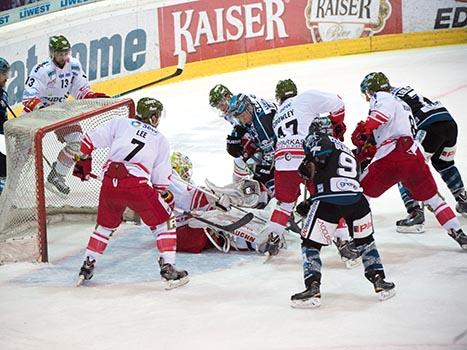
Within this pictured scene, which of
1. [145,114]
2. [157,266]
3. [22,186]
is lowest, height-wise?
[157,266]

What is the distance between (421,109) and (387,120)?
771 millimetres

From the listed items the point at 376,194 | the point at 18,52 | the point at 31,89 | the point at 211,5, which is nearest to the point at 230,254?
the point at 376,194

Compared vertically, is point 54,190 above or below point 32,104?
below

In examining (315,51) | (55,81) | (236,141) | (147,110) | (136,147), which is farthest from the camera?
(315,51)

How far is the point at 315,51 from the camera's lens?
11.5m

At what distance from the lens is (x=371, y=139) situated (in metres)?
6.30

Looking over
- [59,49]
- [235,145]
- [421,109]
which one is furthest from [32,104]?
[421,109]

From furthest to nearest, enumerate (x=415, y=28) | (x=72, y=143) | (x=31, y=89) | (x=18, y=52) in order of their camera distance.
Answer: (x=415, y=28), (x=18, y=52), (x=31, y=89), (x=72, y=143)

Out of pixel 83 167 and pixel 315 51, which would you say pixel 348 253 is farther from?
pixel 315 51

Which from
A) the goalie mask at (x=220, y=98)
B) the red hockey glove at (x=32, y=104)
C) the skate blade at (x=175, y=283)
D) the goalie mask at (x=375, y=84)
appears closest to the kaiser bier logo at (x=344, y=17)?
the red hockey glove at (x=32, y=104)

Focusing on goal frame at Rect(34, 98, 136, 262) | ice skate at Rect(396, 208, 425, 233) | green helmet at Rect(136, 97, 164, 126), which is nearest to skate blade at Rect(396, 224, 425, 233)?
ice skate at Rect(396, 208, 425, 233)

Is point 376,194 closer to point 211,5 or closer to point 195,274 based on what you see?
point 195,274

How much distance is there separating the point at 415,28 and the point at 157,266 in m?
6.21

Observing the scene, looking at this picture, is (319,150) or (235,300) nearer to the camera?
(319,150)
